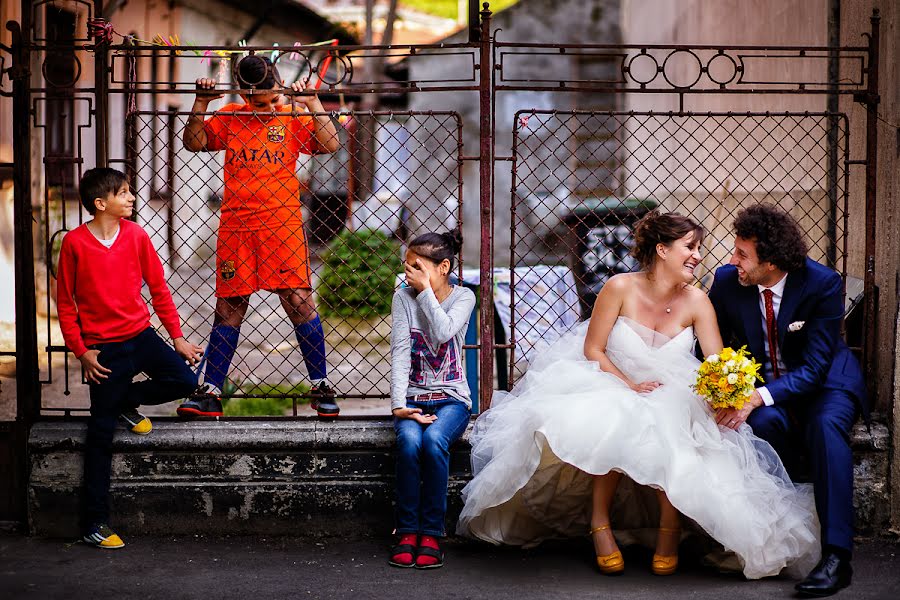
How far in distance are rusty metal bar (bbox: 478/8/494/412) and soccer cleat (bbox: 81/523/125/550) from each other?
184cm

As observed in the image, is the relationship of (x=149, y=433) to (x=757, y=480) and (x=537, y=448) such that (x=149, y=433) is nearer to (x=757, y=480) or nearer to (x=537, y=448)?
(x=537, y=448)

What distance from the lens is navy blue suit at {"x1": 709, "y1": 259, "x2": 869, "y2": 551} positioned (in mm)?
4457

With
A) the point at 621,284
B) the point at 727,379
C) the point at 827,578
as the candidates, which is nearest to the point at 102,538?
the point at 621,284

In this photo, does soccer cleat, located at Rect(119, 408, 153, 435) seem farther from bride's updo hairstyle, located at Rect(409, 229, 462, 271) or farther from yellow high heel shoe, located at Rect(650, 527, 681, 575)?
yellow high heel shoe, located at Rect(650, 527, 681, 575)

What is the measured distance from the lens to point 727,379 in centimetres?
427

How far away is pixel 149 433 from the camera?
4965 mm

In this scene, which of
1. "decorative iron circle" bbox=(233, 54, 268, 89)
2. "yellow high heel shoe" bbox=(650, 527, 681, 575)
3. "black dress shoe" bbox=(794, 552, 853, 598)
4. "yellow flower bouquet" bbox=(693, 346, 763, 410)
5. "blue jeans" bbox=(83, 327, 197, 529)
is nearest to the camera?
"black dress shoe" bbox=(794, 552, 853, 598)

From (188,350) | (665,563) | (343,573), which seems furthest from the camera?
(188,350)

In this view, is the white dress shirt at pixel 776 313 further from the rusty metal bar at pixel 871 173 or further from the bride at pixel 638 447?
the rusty metal bar at pixel 871 173

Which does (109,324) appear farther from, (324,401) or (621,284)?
(621,284)

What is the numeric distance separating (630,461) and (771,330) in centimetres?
102

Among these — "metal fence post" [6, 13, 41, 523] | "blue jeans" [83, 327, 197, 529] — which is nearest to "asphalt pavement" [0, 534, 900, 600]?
"blue jeans" [83, 327, 197, 529]

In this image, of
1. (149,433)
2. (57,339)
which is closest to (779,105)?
(149,433)

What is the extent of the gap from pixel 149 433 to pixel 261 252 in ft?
3.42
